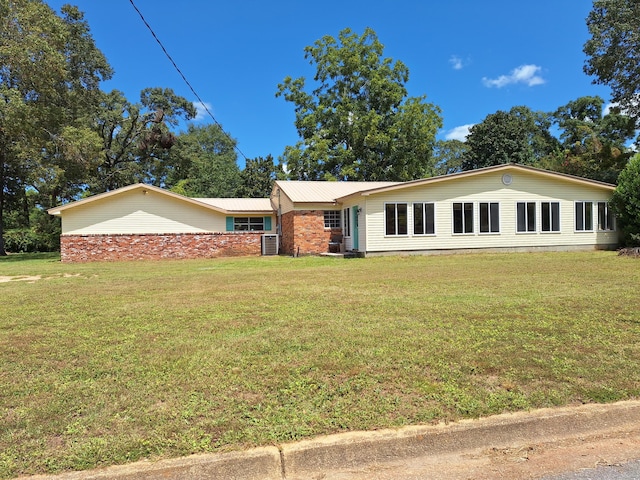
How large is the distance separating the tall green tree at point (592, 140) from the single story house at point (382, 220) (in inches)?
514

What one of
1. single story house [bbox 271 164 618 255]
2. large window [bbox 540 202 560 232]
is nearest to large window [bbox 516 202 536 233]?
single story house [bbox 271 164 618 255]

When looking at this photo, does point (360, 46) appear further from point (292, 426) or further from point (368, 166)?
point (292, 426)

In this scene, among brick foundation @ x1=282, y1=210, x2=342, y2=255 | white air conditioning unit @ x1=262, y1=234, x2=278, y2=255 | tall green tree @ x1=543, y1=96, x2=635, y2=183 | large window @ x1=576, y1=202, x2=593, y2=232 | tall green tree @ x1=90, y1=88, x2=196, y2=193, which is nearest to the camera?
large window @ x1=576, y1=202, x2=593, y2=232

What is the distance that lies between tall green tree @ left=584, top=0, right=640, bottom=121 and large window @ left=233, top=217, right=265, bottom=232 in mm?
22939

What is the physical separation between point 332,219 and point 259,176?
77.6 feet

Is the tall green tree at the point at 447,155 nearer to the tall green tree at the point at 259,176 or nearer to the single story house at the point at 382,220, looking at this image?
the tall green tree at the point at 259,176

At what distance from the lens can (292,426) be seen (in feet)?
9.39

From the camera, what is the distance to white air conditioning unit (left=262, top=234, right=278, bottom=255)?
844 inches

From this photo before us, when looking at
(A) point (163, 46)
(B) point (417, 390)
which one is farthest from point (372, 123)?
(B) point (417, 390)

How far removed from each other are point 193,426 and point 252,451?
0.51 metres

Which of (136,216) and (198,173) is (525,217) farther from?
(198,173)

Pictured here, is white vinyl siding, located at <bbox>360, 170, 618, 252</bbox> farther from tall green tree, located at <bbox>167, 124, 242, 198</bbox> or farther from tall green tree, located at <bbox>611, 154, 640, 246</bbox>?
tall green tree, located at <bbox>167, 124, 242, 198</bbox>

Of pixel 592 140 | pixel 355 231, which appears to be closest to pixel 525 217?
pixel 355 231

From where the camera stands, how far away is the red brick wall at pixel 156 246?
19.1 m
